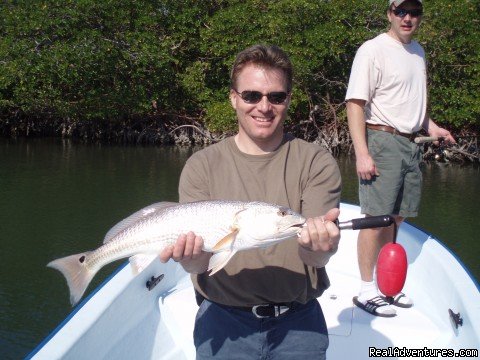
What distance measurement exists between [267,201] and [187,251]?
42 centimetres

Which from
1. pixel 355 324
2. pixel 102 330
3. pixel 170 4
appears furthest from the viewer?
pixel 170 4

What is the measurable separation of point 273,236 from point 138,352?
5.61ft

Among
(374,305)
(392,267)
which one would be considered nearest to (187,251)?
(392,267)

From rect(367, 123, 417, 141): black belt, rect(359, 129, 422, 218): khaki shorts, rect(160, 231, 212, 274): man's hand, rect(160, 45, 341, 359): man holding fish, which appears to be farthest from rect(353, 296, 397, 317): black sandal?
rect(160, 231, 212, 274): man's hand

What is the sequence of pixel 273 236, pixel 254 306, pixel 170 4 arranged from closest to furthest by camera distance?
1. pixel 273 236
2. pixel 254 306
3. pixel 170 4

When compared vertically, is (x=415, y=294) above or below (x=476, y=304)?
below

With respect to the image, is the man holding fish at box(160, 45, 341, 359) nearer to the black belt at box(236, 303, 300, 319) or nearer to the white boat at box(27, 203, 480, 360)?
the black belt at box(236, 303, 300, 319)

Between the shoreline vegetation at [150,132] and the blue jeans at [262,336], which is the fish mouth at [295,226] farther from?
the shoreline vegetation at [150,132]

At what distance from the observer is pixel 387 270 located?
10.2 feet

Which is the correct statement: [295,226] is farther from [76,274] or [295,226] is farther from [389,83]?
[389,83]

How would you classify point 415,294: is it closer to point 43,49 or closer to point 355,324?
point 355,324

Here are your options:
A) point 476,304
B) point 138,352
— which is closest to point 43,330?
point 138,352

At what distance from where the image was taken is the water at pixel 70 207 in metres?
6.05

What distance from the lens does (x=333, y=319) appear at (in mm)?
3859
